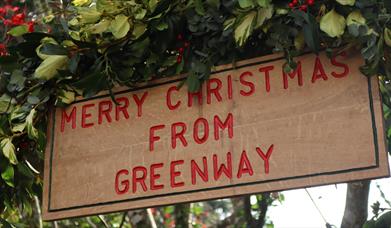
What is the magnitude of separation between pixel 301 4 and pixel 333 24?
0.54 ft

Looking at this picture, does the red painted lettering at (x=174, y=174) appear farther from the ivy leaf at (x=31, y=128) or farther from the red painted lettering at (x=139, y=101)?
the ivy leaf at (x=31, y=128)

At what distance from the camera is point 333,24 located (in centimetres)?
223

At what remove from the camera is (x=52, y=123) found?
2746mm

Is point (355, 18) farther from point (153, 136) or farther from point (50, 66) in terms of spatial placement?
point (50, 66)

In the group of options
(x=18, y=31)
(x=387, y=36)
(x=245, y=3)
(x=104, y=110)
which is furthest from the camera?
(x=18, y=31)

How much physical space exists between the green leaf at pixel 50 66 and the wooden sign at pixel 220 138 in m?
0.16

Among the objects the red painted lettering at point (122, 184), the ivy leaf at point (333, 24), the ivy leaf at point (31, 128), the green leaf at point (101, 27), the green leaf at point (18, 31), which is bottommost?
the red painted lettering at point (122, 184)

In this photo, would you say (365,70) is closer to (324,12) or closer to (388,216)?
(324,12)

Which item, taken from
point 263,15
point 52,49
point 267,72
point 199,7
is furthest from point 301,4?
point 52,49

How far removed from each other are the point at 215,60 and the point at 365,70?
0.57 m

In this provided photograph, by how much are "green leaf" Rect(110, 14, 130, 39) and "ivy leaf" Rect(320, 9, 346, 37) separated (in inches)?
28.4

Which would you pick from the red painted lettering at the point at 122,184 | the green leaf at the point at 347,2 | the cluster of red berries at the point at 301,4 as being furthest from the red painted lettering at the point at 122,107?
the green leaf at the point at 347,2

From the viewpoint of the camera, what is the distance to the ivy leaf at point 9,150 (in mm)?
2689

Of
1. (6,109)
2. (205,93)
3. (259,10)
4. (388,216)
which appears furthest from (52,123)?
(388,216)
